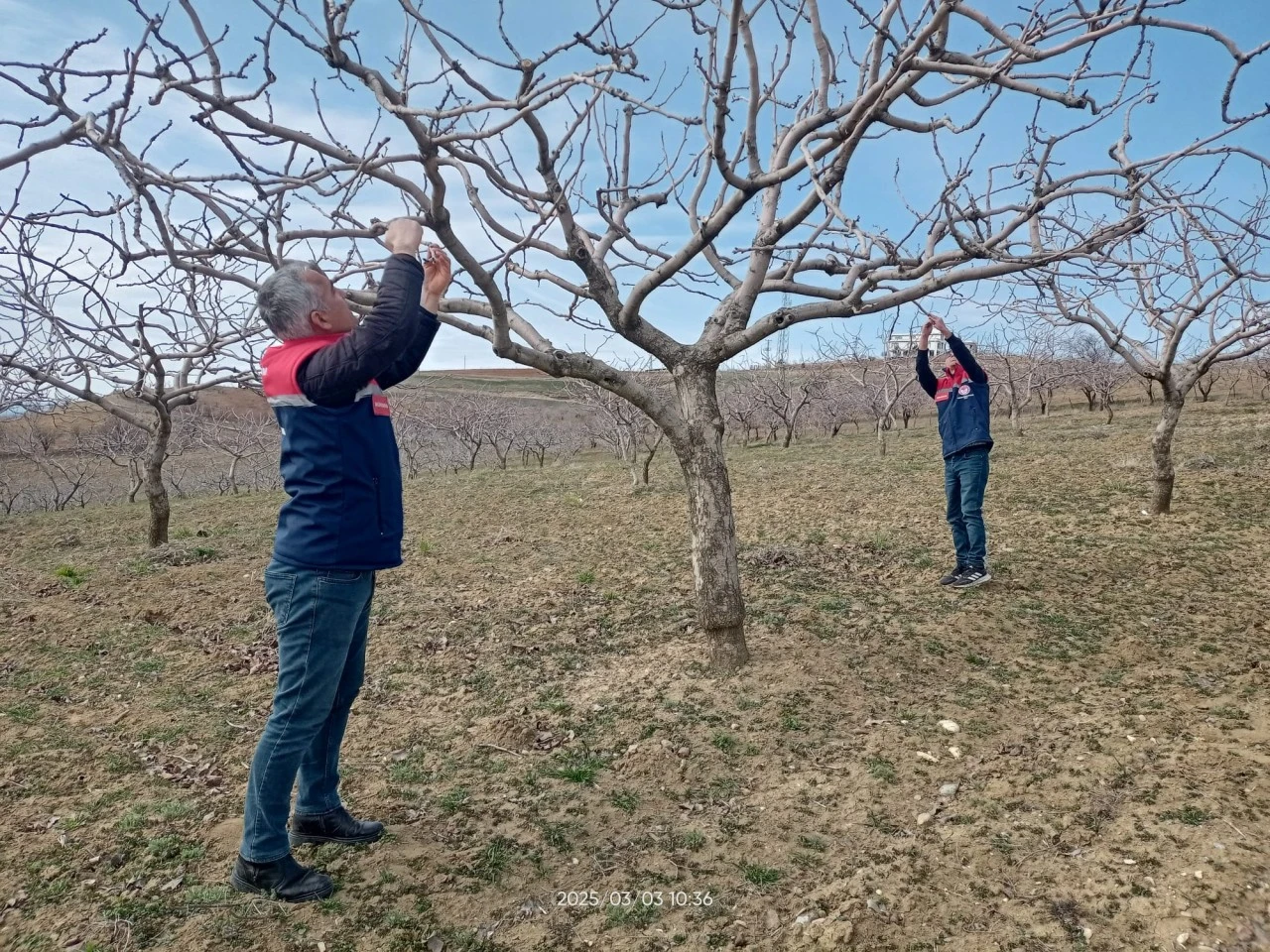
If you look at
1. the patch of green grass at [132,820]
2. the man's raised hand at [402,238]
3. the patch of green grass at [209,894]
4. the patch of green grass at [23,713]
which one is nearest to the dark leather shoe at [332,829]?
the patch of green grass at [209,894]

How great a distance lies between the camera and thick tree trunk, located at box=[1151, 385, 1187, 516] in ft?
22.1

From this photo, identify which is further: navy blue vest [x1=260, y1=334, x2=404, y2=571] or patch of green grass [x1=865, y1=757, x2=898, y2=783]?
patch of green grass [x1=865, y1=757, x2=898, y2=783]

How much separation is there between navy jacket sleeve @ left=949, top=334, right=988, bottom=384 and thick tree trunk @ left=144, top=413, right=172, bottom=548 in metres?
8.33

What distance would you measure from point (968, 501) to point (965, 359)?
0.97 metres

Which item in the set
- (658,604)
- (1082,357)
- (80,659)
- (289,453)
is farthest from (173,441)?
(1082,357)

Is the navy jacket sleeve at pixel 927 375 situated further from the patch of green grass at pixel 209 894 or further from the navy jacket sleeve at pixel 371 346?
the patch of green grass at pixel 209 894

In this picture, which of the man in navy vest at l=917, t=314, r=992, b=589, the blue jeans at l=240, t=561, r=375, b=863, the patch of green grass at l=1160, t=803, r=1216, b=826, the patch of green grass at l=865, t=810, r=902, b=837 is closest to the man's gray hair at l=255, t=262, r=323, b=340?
the blue jeans at l=240, t=561, r=375, b=863

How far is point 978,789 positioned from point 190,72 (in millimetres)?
3776

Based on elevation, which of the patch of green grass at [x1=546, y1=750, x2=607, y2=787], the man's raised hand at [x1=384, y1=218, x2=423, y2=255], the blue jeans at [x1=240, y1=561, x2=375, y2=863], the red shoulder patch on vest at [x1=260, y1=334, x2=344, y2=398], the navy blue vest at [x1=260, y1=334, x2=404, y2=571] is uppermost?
the man's raised hand at [x1=384, y1=218, x2=423, y2=255]

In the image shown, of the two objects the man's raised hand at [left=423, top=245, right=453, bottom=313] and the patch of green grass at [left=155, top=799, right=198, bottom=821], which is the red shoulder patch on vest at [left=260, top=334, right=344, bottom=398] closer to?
the man's raised hand at [left=423, top=245, right=453, bottom=313]

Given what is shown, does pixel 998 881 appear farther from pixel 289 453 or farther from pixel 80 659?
pixel 80 659

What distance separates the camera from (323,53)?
2.39 meters

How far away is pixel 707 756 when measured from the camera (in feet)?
10.4

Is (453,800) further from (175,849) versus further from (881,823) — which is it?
(881,823)
